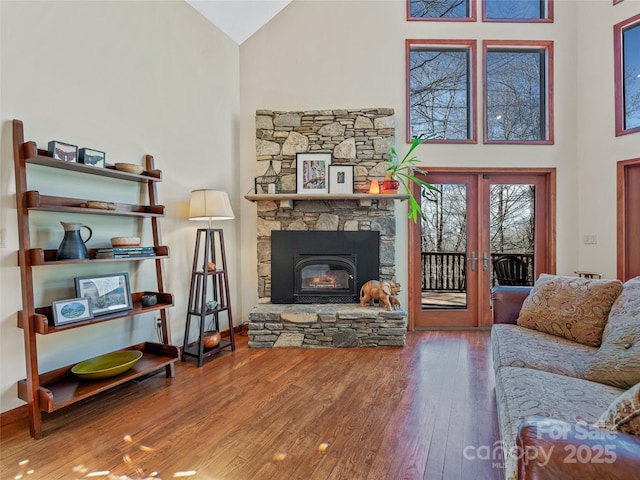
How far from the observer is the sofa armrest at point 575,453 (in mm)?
890

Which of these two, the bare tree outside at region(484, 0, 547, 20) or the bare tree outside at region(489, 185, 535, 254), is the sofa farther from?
the bare tree outside at region(484, 0, 547, 20)

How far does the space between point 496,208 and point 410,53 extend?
7.78 ft

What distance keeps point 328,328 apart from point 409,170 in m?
2.27

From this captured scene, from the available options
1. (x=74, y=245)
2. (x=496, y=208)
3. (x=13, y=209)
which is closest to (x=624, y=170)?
(x=496, y=208)

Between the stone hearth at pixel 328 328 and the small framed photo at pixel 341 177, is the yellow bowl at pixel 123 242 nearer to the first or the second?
the stone hearth at pixel 328 328

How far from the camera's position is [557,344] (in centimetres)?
225

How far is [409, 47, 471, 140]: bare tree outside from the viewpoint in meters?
4.56

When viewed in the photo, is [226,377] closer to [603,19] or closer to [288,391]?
[288,391]

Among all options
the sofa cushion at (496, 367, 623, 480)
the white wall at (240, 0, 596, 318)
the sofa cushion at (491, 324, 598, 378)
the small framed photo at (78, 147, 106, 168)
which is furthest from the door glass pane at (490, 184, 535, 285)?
the small framed photo at (78, 147, 106, 168)

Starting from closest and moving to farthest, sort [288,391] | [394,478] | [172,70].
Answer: [394,478]
[288,391]
[172,70]

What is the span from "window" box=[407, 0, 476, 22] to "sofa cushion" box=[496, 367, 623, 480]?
15.0ft

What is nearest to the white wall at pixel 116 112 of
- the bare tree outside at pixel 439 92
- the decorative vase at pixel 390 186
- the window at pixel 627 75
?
the decorative vase at pixel 390 186

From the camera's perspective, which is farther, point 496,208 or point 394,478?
point 496,208

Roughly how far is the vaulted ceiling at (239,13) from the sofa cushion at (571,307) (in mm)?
4297
